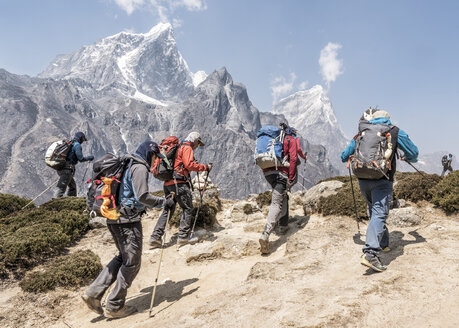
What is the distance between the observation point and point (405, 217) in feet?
25.6

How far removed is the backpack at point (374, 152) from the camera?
5.12 meters

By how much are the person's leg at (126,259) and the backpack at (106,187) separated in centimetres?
37

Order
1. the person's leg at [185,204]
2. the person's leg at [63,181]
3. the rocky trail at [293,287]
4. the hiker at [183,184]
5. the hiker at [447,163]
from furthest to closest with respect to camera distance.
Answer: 1. the hiker at [447,163]
2. the person's leg at [63,181]
3. the person's leg at [185,204]
4. the hiker at [183,184]
5. the rocky trail at [293,287]

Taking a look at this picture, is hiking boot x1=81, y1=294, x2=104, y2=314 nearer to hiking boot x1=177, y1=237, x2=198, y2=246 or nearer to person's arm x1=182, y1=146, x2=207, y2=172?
hiking boot x1=177, y1=237, x2=198, y2=246

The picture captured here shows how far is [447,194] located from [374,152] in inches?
214

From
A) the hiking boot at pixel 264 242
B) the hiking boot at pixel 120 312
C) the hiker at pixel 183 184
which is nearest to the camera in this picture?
the hiking boot at pixel 120 312

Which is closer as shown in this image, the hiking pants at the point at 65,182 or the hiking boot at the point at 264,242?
the hiking boot at the point at 264,242

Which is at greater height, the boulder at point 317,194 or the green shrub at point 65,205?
the green shrub at point 65,205

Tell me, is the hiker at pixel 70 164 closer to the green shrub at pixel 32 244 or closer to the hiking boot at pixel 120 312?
the green shrub at pixel 32 244

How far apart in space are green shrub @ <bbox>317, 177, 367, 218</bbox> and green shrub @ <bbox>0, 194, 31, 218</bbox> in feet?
43.4

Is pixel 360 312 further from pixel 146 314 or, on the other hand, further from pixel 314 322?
pixel 146 314

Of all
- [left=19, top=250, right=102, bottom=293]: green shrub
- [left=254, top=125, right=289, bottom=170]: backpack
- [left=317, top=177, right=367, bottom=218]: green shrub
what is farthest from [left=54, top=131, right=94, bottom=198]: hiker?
[left=317, top=177, right=367, bottom=218]: green shrub

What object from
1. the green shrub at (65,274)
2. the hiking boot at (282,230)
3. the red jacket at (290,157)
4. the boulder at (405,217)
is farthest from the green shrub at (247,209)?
the green shrub at (65,274)

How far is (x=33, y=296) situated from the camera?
20.2 ft
